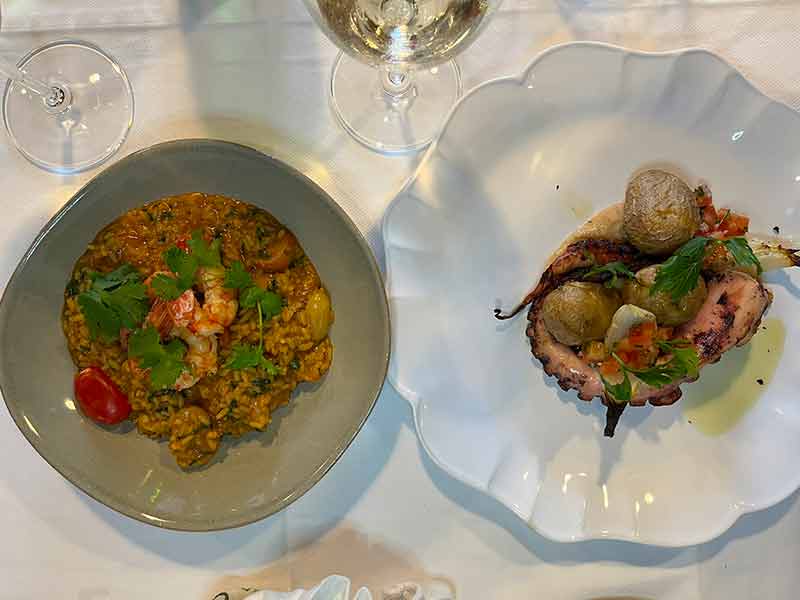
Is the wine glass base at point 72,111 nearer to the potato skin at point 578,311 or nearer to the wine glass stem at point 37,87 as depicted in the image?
the wine glass stem at point 37,87

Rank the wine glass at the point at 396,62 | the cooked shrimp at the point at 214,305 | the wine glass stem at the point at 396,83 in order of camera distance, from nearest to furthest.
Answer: the wine glass at the point at 396,62, the cooked shrimp at the point at 214,305, the wine glass stem at the point at 396,83

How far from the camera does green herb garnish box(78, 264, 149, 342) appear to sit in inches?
44.6

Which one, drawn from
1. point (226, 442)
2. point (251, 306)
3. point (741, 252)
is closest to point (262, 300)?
point (251, 306)

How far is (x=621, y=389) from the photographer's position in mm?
1127

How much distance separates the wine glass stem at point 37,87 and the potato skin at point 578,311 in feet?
2.89

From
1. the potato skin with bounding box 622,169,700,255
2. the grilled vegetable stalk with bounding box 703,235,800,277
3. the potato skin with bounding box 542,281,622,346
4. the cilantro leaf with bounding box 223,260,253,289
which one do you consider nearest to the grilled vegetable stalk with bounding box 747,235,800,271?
the grilled vegetable stalk with bounding box 703,235,800,277

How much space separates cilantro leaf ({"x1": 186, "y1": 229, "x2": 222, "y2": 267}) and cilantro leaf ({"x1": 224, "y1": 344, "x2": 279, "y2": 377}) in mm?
138

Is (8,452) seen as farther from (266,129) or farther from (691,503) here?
(691,503)

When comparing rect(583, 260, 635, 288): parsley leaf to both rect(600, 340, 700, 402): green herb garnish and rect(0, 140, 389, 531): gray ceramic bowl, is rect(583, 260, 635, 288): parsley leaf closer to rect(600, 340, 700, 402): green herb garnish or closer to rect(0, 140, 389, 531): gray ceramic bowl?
rect(600, 340, 700, 402): green herb garnish

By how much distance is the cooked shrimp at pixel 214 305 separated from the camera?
1131 millimetres

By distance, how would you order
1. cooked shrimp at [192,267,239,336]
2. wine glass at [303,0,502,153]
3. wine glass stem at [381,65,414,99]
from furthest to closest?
wine glass stem at [381,65,414,99], cooked shrimp at [192,267,239,336], wine glass at [303,0,502,153]

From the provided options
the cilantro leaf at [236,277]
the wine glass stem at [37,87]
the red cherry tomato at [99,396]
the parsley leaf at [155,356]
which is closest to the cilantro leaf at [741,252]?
the cilantro leaf at [236,277]

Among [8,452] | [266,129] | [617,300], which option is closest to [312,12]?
[266,129]

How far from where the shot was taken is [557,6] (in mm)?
1251
